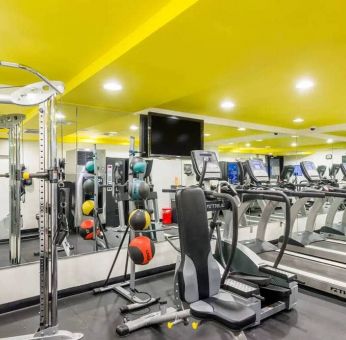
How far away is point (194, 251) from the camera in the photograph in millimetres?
2195

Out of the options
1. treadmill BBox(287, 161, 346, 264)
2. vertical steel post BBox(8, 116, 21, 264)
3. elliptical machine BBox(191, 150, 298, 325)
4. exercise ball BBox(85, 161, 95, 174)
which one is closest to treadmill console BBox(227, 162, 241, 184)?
treadmill BBox(287, 161, 346, 264)

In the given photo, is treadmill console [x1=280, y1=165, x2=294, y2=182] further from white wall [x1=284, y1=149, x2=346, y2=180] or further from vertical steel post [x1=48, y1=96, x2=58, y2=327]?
vertical steel post [x1=48, y1=96, x2=58, y2=327]

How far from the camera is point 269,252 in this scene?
4805 millimetres

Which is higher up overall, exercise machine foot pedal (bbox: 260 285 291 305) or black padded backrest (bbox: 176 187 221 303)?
black padded backrest (bbox: 176 187 221 303)

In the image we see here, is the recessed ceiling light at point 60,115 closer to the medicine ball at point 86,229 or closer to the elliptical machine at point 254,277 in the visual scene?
the medicine ball at point 86,229

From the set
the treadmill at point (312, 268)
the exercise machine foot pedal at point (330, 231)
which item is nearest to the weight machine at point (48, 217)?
the treadmill at point (312, 268)

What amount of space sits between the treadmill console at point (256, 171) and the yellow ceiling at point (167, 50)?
0.96m

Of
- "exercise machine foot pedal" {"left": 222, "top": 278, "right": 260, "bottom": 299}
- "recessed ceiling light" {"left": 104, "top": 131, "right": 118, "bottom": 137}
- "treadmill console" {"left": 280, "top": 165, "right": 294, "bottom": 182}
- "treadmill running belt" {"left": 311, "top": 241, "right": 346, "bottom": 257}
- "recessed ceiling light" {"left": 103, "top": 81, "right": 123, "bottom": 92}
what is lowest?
"treadmill running belt" {"left": 311, "top": 241, "right": 346, "bottom": 257}

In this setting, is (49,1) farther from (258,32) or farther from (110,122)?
(110,122)

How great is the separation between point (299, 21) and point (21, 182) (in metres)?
3.26

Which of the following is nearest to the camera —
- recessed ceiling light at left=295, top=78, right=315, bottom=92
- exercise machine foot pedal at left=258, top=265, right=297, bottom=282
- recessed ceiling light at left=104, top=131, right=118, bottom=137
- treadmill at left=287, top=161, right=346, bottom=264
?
exercise machine foot pedal at left=258, top=265, right=297, bottom=282

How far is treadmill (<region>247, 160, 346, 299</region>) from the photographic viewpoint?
3.46 metres

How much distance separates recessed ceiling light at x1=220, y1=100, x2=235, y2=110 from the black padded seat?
3.12m

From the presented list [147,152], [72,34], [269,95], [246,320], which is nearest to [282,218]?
[269,95]
